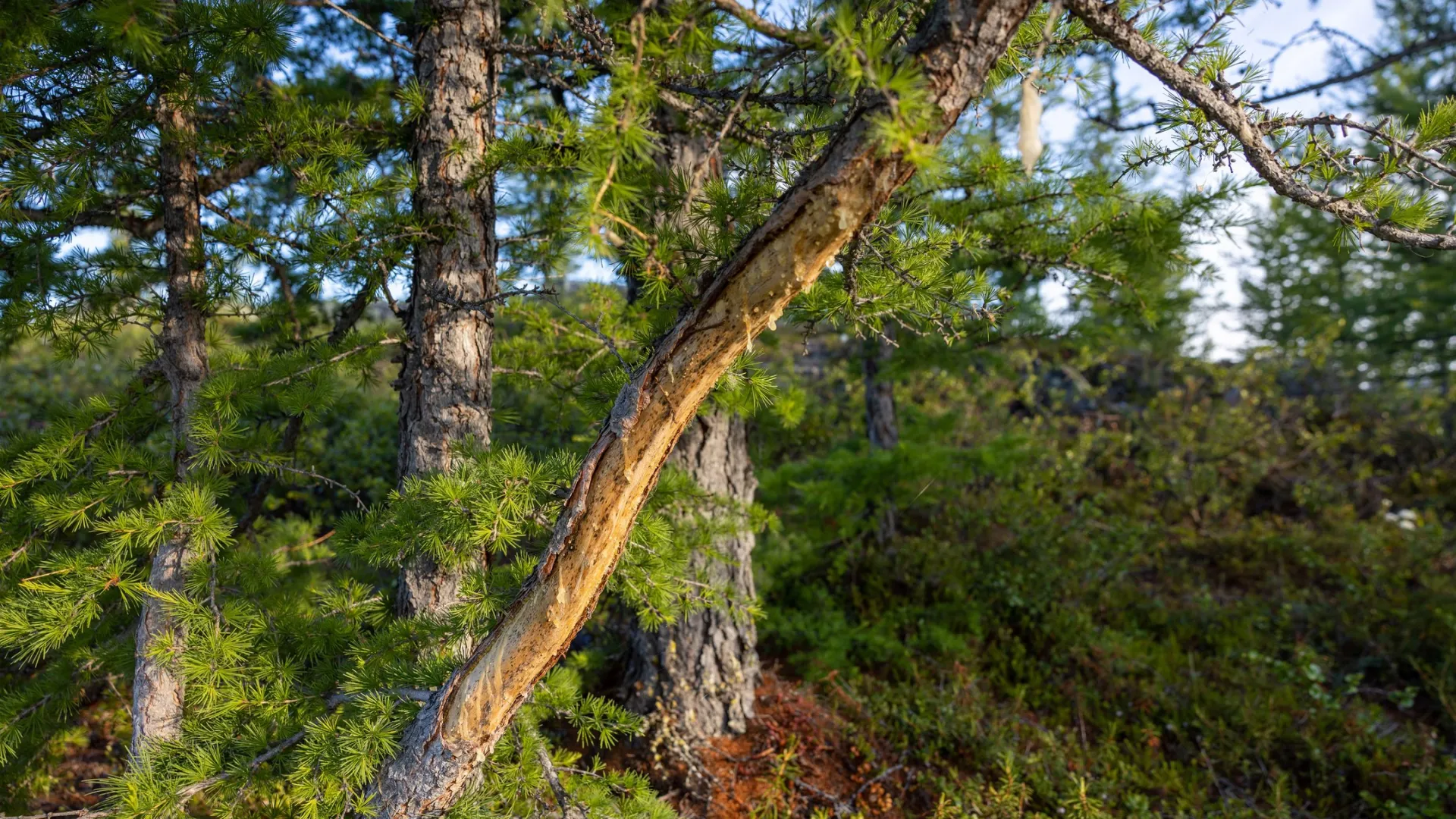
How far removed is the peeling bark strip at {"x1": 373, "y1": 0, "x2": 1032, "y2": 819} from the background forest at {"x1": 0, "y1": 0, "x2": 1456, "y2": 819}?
14 centimetres

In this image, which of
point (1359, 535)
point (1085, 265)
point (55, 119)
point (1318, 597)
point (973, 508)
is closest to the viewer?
point (55, 119)

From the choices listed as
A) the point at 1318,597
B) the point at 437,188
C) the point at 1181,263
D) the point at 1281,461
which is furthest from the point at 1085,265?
the point at 1281,461

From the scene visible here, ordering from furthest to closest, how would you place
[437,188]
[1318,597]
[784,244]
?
1. [1318,597]
2. [437,188]
3. [784,244]

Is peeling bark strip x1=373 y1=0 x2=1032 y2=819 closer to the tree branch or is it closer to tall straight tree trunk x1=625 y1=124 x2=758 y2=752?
tall straight tree trunk x1=625 y1=124 x2=758 y2=752

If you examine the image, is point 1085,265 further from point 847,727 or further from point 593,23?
point 847,727

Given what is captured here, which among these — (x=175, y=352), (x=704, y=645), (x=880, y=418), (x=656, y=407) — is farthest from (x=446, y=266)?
(x=880, y=418)

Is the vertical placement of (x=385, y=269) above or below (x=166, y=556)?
above

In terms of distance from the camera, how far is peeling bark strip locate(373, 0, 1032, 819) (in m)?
1.47

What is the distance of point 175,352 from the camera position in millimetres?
2529

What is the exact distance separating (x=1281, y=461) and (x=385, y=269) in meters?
8.31

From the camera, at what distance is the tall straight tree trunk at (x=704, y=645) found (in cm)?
352

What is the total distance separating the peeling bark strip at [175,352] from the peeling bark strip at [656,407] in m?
0.99

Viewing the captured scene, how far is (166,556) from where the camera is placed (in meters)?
2.41

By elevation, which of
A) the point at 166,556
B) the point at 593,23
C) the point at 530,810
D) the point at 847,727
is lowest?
the point at 847,727
